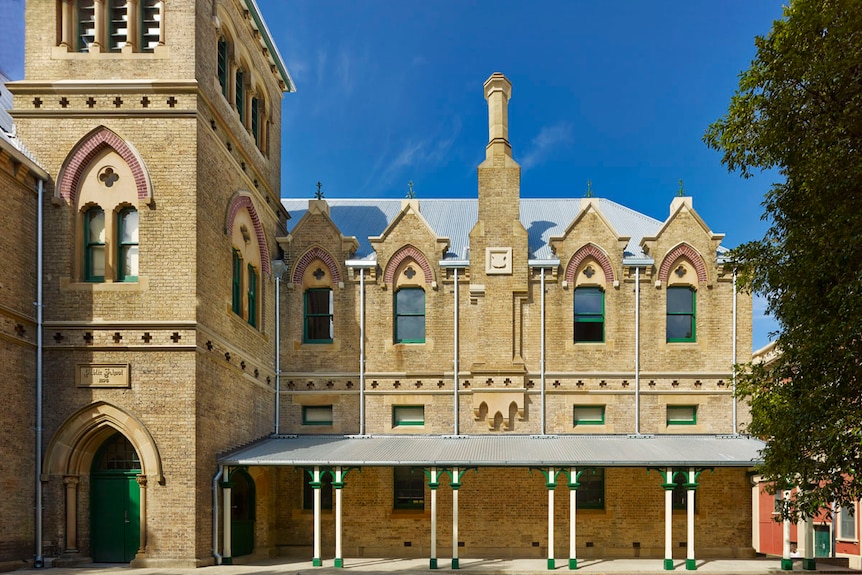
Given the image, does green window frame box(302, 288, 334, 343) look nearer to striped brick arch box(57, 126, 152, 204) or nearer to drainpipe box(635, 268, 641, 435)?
striped brick arch box(57, 126, 152, 204)

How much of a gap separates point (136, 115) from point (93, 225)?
295 centimetres

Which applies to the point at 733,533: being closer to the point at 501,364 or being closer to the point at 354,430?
the point at 501,364

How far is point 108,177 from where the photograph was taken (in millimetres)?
17062

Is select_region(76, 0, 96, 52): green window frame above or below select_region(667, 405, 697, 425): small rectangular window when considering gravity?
above

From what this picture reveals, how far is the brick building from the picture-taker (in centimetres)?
1634

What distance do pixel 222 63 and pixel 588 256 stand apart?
12662 millimetres

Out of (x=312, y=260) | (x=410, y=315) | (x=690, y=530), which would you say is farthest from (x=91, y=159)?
(x=690, y=530)

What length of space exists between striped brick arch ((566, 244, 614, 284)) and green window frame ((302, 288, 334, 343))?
794 cm

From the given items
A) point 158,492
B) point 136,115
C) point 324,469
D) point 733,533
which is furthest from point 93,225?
point 733,533

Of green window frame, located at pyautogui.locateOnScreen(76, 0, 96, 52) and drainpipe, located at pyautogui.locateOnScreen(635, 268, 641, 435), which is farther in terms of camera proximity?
drainpipe, located at pyautogui.locateOnScreen(635, 268, 641, 435)

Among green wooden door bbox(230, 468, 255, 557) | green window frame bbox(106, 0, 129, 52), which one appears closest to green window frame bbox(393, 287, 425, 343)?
green wooden door bbox(230, 468, 255, 557)

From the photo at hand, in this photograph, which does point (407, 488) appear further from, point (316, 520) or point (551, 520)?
point (551, 520)

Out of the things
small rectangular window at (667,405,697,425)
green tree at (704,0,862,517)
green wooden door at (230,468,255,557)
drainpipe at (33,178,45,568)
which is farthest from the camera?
small rectangular window at (667,405,697,425)

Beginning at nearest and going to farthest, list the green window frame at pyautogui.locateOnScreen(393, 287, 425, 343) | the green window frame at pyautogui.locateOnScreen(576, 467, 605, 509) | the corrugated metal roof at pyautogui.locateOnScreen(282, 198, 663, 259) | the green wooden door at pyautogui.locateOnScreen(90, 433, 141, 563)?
the green wooden door at pyautogui.locateOnScreen(90, 433, 141, 563), the green window frame at pyautogui.locateOnScreen(576, 467, 605, 509), the green window frame at pyautogui.locateOnScreen(393, 287, 425, 343), the corrugated metal roof at pyautogui.locateOnScreen(282, 198, 663, 259)
